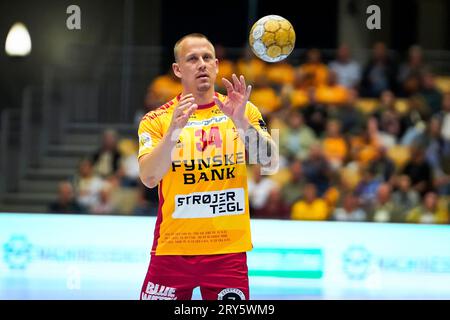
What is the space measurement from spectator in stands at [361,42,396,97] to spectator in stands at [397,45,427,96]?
0.50ft

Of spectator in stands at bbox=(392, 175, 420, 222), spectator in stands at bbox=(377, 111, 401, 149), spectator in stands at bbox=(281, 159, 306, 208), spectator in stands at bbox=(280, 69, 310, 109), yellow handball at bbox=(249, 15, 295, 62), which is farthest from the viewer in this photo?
spectator in stands at bbox=(280, 69, 310, 109)

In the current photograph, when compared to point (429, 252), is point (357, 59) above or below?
above

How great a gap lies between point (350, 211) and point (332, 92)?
9.36 feet

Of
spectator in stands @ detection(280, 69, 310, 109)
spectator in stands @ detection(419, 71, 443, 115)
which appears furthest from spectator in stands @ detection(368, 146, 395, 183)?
spectator in stands @ detection(280, 69, 310, 109)

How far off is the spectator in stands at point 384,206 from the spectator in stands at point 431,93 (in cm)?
206

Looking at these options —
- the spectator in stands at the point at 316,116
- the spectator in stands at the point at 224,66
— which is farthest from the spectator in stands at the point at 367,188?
the spectator in stands at the point at 224,66

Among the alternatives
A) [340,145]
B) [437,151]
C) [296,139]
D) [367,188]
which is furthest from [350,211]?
[437,151]

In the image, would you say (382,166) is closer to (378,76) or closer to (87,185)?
(378,76)

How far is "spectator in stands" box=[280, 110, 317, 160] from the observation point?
13734 millimetres

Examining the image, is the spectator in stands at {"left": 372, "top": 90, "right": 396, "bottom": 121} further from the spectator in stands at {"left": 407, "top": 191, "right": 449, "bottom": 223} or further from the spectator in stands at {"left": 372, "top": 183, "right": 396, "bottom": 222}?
the spectator in stands at {"left": 407, "top": 191, "right": 449, "bottom": 223}
